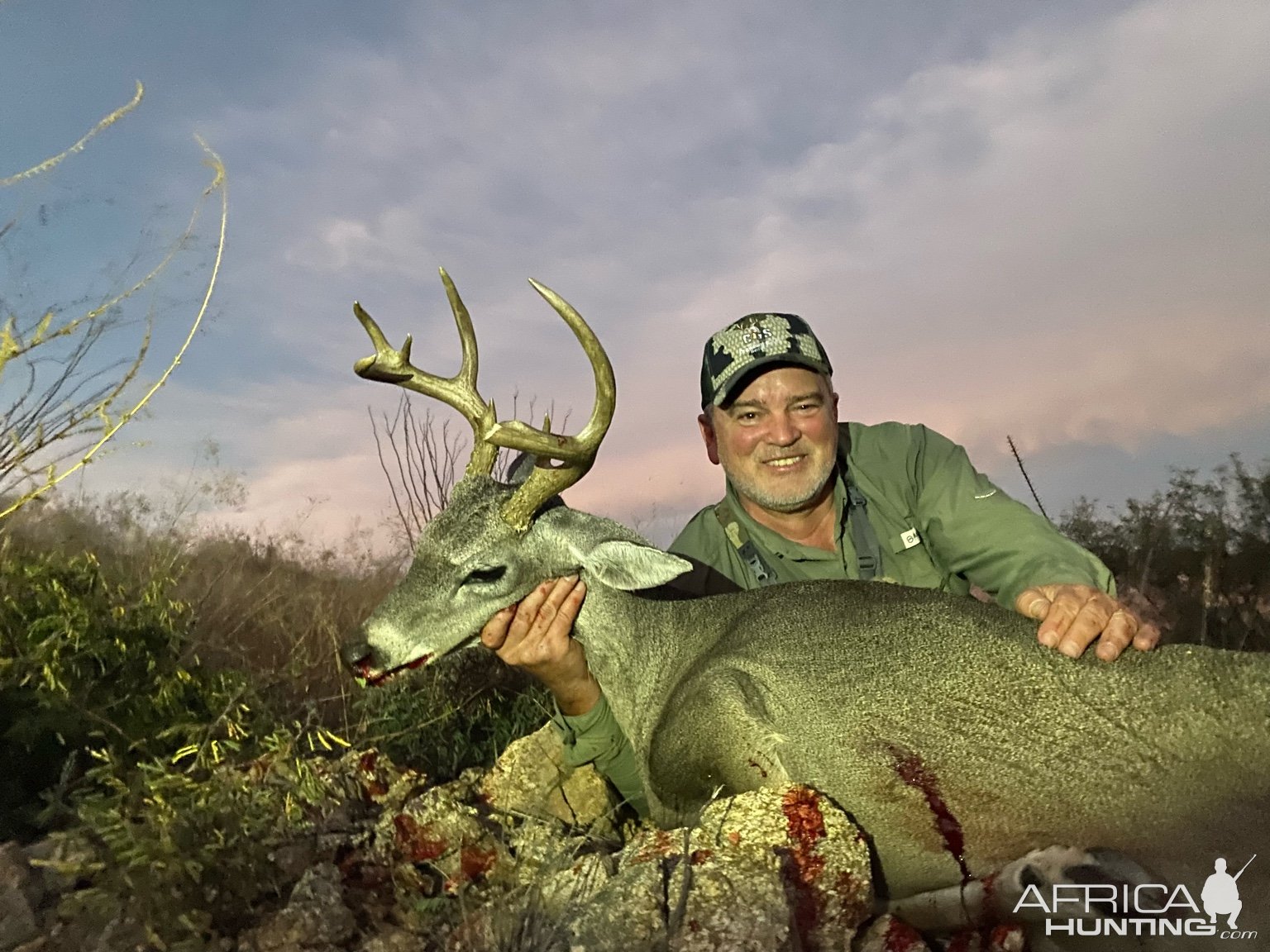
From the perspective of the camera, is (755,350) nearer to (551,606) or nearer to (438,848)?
(551,606)

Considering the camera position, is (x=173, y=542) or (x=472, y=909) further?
(x=173, y=542)

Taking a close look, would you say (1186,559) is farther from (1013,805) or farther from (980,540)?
(1013,805)

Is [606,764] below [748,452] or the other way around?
below

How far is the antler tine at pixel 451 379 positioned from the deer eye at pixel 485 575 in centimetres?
50

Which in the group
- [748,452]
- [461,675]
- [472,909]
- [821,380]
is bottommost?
[472,909]

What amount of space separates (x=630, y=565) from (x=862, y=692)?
1.20 meters

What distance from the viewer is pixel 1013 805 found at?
3.07 metres

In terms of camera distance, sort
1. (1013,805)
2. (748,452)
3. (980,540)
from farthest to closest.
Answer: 1. (748,452)
2. (980,540)
3. (1013,805)

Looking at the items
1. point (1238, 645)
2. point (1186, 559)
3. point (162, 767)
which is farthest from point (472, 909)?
point (1186, 559)

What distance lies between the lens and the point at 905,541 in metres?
4.97

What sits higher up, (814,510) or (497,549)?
(814,510)

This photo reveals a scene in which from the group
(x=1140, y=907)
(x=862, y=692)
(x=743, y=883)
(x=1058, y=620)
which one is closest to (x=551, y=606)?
(x=862, y=692)

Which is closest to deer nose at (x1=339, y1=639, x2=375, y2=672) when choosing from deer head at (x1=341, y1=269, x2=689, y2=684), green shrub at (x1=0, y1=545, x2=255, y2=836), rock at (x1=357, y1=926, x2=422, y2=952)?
deer head at (x1=341, y1=269, x2=689, y2=684)

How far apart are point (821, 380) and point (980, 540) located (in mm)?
1218
